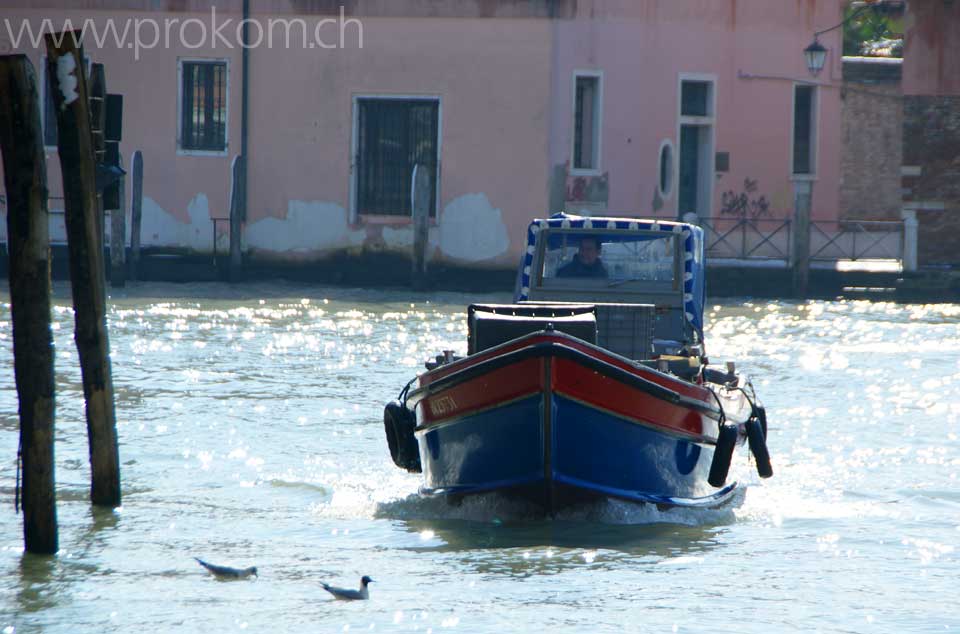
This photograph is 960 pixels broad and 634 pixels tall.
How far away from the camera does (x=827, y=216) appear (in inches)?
1028

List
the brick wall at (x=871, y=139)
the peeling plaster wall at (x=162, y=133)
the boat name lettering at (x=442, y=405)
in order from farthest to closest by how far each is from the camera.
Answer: the brick wall at (x=871, y=139) → the peeling plaster wall at (x=162, y=133) → the boat name lettering at (x=442, y=405)

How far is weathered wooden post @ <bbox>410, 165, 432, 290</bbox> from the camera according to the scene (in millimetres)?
22656

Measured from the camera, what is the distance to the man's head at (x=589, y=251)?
1184cm

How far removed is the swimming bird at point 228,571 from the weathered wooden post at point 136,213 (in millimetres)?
15581

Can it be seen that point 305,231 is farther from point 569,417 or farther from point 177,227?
point 569,417

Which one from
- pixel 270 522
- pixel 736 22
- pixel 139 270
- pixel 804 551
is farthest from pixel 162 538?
pixel 736 22

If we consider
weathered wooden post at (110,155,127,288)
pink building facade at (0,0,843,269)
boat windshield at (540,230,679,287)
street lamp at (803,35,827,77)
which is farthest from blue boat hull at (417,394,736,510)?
street lamp at (803,35,827,77)

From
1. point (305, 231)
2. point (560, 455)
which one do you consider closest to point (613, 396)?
point (560, 455)

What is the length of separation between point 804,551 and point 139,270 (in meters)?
16.2

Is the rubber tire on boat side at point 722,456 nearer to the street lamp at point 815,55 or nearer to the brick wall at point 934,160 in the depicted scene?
the street lamp at point 815,55

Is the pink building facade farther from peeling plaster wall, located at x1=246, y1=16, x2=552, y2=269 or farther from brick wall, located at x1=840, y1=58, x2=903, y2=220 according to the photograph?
brick wall, located at x1=840, y1=58, x2=903, y2=220

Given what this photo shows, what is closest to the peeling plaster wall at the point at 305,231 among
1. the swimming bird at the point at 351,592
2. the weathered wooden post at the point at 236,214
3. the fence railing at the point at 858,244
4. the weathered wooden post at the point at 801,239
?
the weathered wooden post at the point at 236,214

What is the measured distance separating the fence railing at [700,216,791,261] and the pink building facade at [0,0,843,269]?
57cm

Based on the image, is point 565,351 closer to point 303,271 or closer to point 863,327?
point 863,327
